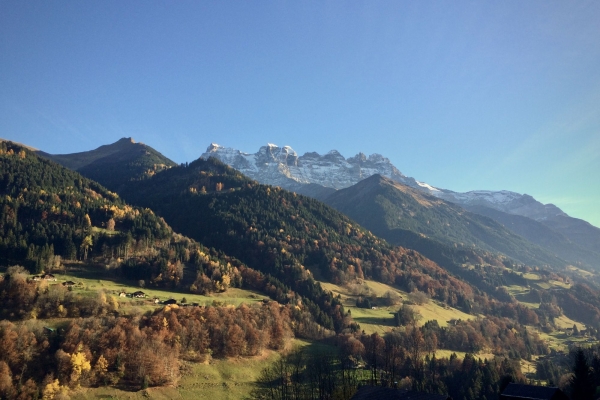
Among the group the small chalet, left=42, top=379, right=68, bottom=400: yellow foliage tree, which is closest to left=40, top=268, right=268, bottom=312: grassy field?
left=42, top=379, right=68, bottom=400: yellow foliage tree

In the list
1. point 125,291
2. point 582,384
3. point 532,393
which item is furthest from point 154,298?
point 582,384

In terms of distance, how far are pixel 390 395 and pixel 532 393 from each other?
23.9 m

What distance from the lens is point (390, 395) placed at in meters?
55.3

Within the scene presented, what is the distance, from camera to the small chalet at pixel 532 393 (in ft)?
188

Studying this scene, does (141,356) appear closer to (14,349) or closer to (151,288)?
(14,349)

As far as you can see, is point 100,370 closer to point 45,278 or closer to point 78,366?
point 78,366

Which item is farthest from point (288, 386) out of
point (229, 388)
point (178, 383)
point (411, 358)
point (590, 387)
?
point (590, 387)

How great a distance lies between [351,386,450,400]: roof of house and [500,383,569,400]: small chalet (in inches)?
755

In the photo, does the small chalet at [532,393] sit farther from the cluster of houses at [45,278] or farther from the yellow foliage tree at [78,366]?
the cluster of houses at [45,278]

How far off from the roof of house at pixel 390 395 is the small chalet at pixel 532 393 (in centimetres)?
1919

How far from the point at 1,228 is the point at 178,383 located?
135 meters

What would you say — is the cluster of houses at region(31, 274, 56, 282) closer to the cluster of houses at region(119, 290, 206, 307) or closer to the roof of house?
the cluster of houses at region(119, 290, 206, 307)

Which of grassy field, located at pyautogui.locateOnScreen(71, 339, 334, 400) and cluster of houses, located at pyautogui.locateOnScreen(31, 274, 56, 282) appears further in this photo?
cluster of houses, located at pyautogui.locateOnScreen(31, 274, 56, 282)

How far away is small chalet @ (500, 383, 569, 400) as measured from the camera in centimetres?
5743
